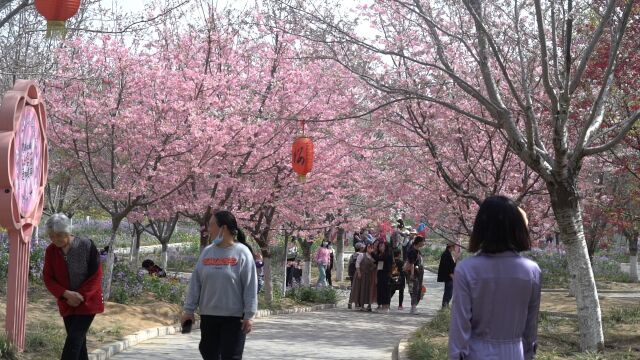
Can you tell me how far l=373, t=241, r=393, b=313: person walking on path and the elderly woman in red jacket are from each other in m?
15.5

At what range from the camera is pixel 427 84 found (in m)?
15.5

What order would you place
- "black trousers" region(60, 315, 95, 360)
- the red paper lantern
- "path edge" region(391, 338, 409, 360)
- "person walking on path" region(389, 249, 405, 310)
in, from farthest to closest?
"person walking on path" region(389, 249, 405, 310) < the red paper lantern < "path edge" region(391, 338, 409, 360) < "black trousers" region(60, 315, 95, 360)

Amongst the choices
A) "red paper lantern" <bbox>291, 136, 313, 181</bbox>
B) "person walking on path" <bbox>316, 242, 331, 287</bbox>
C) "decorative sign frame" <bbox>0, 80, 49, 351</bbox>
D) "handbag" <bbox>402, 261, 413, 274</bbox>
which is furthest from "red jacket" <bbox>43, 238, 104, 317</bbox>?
"person walking on path" <bbox>316, 242, 331, 287</bbox>

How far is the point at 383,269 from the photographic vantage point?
23.3 meters

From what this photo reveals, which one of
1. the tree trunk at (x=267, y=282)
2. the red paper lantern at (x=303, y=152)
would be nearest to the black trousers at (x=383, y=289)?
the tree trunk at (x=267, y=282)

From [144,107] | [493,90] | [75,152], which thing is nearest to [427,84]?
[493,90]

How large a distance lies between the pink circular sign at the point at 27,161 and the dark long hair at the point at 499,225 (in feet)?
21.3

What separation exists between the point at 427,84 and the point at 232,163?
21.2ft

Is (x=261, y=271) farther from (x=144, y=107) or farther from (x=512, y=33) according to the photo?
(x=512, y=33)

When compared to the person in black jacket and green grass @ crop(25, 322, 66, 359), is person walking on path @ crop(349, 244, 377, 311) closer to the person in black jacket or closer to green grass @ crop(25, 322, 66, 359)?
the person in black jacket

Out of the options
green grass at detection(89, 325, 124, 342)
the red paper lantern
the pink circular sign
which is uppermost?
the red paper lantern

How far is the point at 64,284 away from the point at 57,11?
300 cm

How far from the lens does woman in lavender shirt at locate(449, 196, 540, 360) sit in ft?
15.4

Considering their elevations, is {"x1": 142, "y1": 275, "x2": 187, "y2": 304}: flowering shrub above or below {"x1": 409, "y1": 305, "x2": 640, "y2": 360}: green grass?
above
